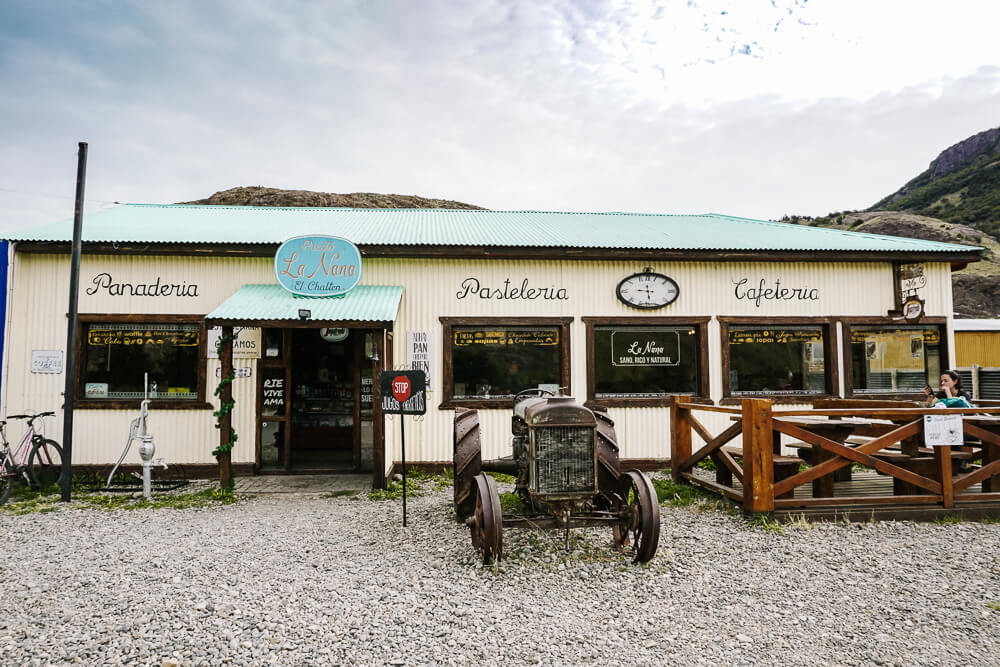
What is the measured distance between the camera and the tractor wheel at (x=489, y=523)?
4.48 meters

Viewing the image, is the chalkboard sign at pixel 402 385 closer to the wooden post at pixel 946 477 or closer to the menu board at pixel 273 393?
the menu board at pixel 273 393

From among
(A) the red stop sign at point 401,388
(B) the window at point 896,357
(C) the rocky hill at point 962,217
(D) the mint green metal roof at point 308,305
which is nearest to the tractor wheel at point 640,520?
(A) the red stop sign at point 401,388

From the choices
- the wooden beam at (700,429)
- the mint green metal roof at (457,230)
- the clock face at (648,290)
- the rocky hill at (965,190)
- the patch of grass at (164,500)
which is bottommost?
the patch of grass at (164,500)

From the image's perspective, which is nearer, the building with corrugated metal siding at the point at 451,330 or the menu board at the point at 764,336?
the building with corrugated metal siding at the point at 451,330

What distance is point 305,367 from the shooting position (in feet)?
28.0

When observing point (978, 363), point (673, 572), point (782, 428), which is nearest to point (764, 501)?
point (782, 428)

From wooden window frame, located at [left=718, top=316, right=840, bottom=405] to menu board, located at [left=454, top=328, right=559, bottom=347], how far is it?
2824 mm

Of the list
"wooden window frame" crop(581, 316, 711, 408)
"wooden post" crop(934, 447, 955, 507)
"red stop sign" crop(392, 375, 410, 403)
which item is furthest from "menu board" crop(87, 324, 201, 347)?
"wooden post" crop(934, 447, 955, 507)

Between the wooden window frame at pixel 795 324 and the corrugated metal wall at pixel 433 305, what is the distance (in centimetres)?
10

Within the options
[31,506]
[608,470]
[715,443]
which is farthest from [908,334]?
[31,506]

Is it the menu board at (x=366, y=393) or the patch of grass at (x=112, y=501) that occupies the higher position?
the menu board at (x=366, y=393)

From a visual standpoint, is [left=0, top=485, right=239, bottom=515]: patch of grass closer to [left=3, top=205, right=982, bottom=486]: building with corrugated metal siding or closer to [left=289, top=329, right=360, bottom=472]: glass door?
[left=3, top=205, right=982, bottom=486]: building with corrugated metal siding

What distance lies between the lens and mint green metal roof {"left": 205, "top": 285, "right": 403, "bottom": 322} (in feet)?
23.1

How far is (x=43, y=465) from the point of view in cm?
730
